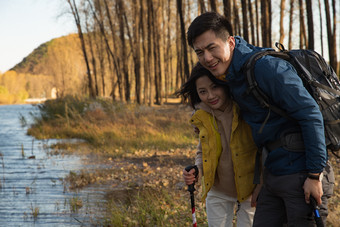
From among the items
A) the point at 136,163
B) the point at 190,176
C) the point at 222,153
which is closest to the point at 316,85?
the point at 222,153

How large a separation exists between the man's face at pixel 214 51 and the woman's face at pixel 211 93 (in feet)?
0.90

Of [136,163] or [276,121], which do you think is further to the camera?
[136,163]

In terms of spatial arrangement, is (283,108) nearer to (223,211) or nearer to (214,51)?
(214,51)

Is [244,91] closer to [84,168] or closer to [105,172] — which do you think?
[105,172]

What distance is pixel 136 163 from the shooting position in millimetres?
8805

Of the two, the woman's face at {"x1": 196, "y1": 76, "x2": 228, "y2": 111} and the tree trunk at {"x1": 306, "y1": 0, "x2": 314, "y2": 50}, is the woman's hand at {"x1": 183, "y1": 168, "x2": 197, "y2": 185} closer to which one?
the woman's face at {"x1": 196, "y1": 76, "x2": 228, "y2": 111}

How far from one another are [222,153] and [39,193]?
557 centimetres

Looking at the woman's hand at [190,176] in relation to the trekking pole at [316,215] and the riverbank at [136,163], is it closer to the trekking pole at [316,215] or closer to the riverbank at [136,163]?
the trekking pole at [316,215]

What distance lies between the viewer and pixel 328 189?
204 cm

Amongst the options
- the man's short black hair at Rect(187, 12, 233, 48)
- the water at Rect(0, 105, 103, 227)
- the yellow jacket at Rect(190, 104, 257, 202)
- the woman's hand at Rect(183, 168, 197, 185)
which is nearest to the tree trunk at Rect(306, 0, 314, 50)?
the water at Rect(0, 105, 103, 227)

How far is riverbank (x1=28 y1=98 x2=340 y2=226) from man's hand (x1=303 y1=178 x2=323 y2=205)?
2.03 m

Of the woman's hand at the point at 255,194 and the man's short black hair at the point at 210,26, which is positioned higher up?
the man's short black hair at the point at 210,26

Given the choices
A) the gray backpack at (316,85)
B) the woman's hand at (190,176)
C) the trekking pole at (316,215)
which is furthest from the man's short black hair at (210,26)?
the trekking pole at (316,215)

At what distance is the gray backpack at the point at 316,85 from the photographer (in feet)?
6.46
